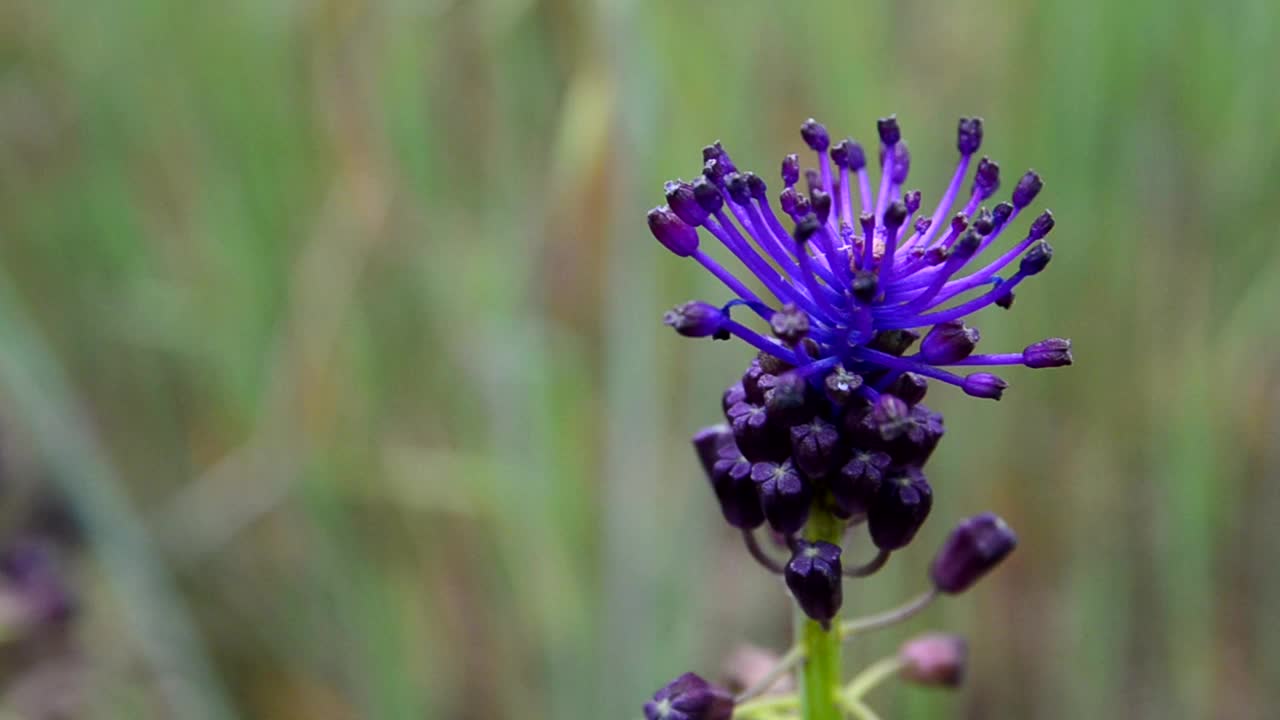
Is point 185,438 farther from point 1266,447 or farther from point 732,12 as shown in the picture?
point 1266,447

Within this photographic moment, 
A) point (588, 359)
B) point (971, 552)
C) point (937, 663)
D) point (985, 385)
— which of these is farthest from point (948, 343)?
point (588, 359)

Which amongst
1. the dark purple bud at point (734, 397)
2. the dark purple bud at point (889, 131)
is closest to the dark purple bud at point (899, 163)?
the dark purple bud at point (889, 131)

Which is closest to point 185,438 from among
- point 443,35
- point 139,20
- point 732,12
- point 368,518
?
point 368,518

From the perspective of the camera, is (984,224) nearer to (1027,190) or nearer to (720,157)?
(1027,190)

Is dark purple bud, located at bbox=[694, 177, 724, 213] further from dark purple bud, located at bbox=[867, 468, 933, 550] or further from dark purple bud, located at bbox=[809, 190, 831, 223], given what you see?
dark purple bud, located at bbox=[867, 468, 933, 550]

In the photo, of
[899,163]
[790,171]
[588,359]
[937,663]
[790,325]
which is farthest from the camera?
[588,359]

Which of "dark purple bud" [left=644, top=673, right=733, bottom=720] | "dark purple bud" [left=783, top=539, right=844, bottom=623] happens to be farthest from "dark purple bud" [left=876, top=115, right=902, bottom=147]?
"dark purple bud" [left=644, top=673, right=733, bottom=720]

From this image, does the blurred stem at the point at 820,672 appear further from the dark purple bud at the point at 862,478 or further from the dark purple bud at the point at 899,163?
the dark purple bud at the point at 899,163

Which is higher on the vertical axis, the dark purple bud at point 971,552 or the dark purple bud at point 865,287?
the dark purple bud at point 865,287
